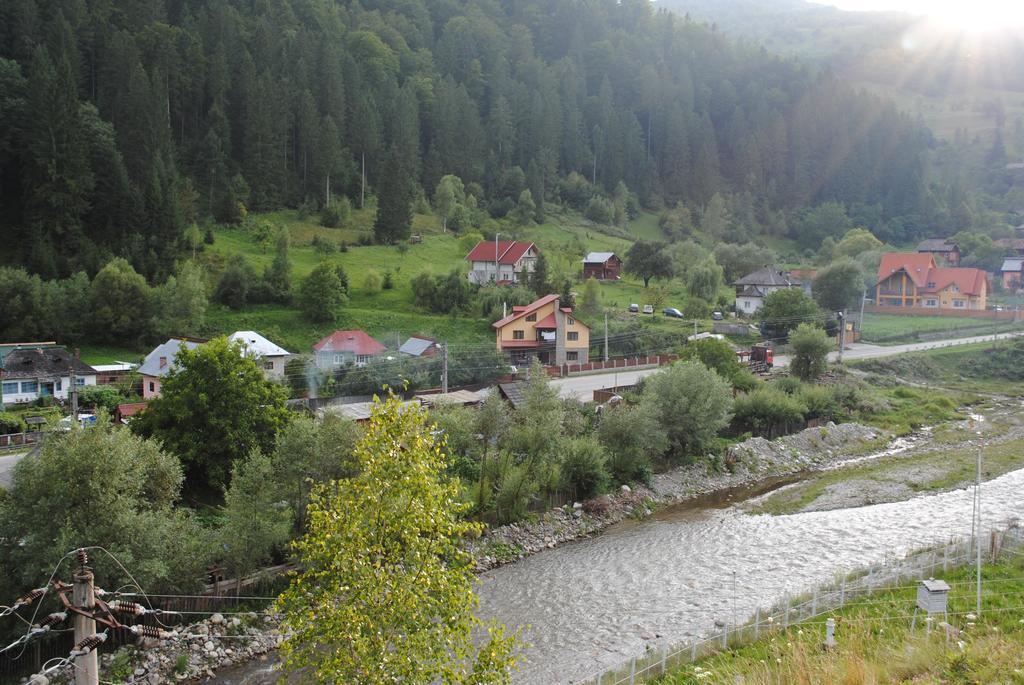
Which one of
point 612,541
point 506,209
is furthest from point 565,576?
point 506,209

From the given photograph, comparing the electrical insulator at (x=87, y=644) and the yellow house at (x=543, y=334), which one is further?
the yellow house at (x=543, y=334)

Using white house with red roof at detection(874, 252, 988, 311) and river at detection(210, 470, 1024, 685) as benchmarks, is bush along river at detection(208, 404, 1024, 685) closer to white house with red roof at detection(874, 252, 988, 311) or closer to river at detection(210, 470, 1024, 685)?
river at detection(210, 470, 1024, 685)

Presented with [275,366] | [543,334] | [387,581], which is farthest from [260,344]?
[387,581]

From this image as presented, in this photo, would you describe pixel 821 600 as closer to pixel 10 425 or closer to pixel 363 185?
pixel 10 425

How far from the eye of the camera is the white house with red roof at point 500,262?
5419 cm

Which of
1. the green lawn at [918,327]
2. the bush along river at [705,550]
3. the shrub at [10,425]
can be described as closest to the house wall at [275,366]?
the shrub at [10,425]

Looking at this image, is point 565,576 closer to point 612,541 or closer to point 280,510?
point 612,541

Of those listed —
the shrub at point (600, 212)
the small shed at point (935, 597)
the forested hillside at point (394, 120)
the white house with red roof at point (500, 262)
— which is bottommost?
the small shed at point (935, 597)

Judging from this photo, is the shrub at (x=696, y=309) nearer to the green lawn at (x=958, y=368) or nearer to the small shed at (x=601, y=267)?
the small shed at (x=601, y=267)

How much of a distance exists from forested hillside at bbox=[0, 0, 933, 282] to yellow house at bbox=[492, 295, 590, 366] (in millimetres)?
18940

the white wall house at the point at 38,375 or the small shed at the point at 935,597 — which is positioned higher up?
the white wall house at the point at 38,375

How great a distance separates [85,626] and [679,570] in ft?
53.3

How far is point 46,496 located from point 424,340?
80.4 ft

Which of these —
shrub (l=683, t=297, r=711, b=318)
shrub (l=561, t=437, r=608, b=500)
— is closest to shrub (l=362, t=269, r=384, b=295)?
shrub (l=683, t=297, r=711, b=318)
